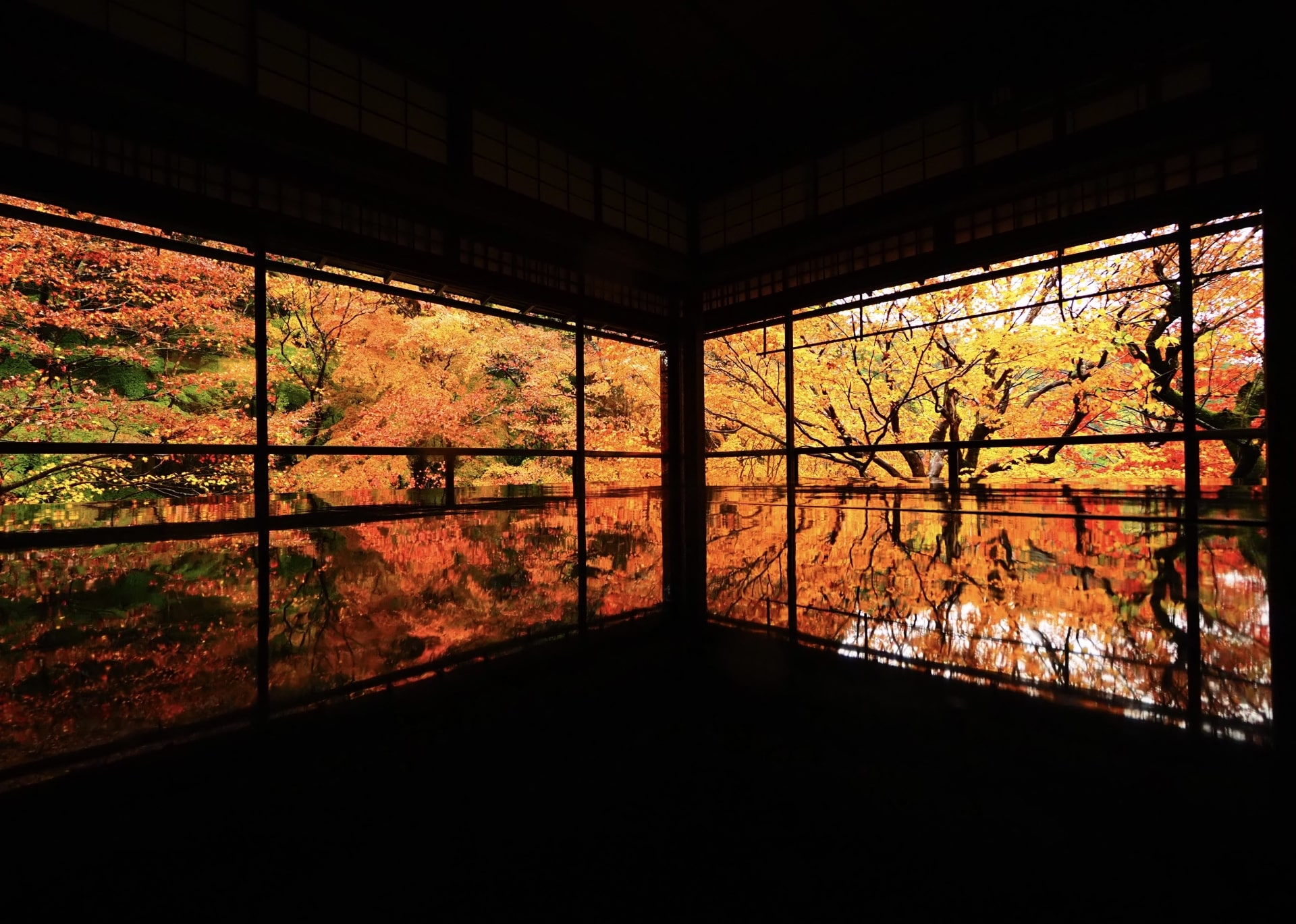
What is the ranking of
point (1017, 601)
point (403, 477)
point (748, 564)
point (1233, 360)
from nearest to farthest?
1. point (1017, 601)
2. point (748, 564)
3. point (1233, 360)
4. point (403, 477)

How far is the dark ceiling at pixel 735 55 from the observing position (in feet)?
12.0

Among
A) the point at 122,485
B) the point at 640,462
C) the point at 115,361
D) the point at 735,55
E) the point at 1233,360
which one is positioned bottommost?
the point at 122,485

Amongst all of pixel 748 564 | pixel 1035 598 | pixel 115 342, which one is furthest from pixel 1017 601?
pixel 115 342

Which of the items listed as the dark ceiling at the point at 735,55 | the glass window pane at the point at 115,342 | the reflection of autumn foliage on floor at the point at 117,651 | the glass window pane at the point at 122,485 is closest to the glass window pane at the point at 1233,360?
the dark ceiling at the point at 735,55

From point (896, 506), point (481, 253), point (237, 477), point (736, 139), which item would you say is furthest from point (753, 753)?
point (237, 477)

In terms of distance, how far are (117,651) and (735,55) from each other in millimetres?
4755

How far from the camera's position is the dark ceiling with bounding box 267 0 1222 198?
12.0ft

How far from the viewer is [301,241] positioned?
398 centimetres

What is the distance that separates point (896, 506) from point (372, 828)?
4.24m

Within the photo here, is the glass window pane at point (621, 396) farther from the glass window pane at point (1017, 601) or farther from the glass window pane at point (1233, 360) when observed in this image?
the glass window pane at point (1017, 601)

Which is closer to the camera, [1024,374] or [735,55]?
[735,55]

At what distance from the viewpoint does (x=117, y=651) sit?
3.46ft

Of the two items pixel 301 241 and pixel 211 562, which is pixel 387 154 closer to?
pixel 301 241

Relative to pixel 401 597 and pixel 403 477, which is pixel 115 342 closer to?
pixel 403 477
